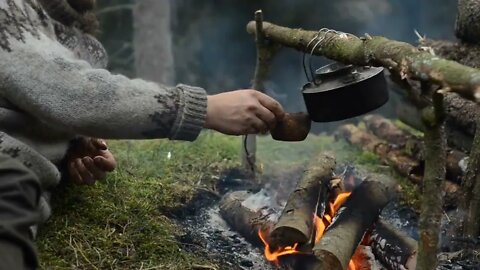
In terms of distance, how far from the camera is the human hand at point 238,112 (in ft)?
8.64

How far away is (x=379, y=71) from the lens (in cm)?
289

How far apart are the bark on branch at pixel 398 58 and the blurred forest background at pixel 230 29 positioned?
6.62 m

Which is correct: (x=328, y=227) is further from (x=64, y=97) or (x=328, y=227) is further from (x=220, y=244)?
(x=64, y=97)

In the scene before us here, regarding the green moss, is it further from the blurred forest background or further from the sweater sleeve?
the blurred forest background

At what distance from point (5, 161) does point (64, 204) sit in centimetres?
137

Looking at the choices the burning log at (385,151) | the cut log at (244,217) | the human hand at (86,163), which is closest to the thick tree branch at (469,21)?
the burning log at (385,151)

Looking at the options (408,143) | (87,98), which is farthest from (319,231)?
(408,143)

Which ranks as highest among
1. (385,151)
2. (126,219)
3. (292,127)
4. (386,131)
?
(292,127)

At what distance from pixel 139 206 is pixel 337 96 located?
130 cm

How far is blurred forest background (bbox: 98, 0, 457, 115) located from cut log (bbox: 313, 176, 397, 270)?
6347mm

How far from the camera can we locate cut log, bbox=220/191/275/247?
11.4ft

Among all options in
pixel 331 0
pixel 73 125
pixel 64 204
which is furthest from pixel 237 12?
pixel 73 125

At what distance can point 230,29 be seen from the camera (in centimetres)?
1233

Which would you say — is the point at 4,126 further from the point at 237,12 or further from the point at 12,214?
the point at 237,12
